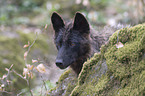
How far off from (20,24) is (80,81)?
1502 cm

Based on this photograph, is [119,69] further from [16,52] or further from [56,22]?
[16,52]

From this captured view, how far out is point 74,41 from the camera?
4.61 metres

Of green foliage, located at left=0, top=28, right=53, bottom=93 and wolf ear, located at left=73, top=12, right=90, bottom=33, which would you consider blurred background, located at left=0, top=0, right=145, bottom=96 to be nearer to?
green foliage, located at left=0, top=28, right=53, bottom=93

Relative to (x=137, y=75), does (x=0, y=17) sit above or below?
above

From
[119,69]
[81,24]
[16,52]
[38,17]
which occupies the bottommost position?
[119,69]

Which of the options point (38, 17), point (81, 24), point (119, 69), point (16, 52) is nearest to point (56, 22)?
point (81, 24)

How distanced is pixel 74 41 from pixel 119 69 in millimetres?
2008

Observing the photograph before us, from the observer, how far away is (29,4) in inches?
805

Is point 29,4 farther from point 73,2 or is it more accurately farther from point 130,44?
point 130,44

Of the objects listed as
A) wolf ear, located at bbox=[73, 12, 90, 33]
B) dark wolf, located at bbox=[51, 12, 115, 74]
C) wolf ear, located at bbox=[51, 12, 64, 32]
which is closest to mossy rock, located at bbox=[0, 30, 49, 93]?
wolf ear, located at bbox=[51, 12, 64, 32]

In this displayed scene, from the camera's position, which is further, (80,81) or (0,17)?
(0,17)

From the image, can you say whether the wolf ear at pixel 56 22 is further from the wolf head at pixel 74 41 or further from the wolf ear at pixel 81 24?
the wolf ear at pixel 81 24

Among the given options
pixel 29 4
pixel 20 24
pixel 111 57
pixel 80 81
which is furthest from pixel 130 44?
pixel 29 4

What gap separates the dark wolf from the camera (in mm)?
4559
